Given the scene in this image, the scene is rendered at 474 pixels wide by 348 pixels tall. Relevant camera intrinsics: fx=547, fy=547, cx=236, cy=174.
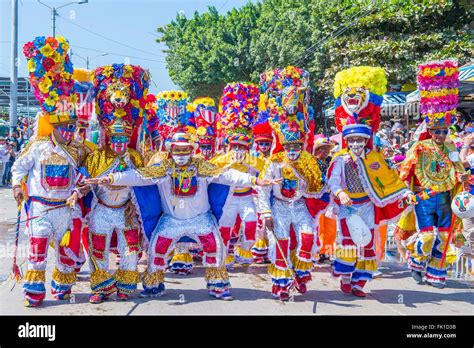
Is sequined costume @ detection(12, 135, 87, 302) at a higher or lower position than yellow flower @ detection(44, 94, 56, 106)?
lower

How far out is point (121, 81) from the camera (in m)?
5.61

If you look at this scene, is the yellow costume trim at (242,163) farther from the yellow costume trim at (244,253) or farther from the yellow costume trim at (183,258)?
the yellow costume trim at (183,258)

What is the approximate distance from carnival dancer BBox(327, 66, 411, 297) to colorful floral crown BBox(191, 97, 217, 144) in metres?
2.25

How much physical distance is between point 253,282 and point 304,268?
964mm

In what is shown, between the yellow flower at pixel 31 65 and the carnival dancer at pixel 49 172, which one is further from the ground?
the yellow flower at pixel 31 65

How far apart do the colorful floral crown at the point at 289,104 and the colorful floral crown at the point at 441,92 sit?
1.62m

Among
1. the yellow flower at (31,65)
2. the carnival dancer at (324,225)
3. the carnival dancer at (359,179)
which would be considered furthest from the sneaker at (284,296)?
the yellow flower at (31,65)

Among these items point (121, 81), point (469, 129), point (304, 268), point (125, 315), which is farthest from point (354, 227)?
point (469, 129)

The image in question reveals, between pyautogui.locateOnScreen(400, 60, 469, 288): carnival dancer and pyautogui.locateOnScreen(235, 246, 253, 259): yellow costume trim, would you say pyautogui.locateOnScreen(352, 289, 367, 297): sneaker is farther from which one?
pyautogui.locateOnScreen(235, 246, 253, 259): yellow costume trim

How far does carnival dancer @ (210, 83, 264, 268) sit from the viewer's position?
7.06 m

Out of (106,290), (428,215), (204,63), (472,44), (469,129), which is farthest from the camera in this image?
(204,63)

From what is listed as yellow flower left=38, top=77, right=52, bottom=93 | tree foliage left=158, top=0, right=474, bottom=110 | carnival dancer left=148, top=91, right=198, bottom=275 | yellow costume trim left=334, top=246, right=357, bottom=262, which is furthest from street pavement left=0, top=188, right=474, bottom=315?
tree foliage left=158, top=0, right=474, bottom=110

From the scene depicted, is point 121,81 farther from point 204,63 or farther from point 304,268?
point 204,63

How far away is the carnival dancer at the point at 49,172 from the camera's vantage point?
5.32 metres
